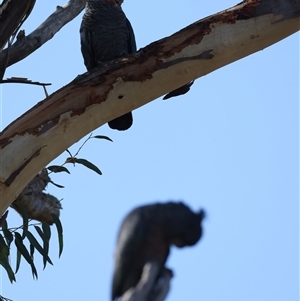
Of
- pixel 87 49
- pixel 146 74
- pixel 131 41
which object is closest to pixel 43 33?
pixel 87 49

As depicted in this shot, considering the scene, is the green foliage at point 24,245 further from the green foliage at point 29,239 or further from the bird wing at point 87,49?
the bird wing at point 87,49

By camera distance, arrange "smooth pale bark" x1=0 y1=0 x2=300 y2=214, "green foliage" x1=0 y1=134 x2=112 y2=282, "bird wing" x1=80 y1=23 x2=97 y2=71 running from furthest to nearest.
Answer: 1. "bird wing" x1=80 y1=23 x2=97 y2=71
2. "green foliage" x1=0 y1=134 x2=112 y2=282
3. "smooth pale bark" x1=0 y1=0 x2=300 y2=214

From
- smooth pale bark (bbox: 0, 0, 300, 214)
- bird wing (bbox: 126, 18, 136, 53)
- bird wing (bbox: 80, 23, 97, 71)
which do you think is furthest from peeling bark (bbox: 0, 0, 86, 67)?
smooth pale bark (bbox: 0, 0, 300, 214)

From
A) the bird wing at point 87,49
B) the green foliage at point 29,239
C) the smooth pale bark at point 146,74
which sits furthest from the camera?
the bird wing at point 87,49

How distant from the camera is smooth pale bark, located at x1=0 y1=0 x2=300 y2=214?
1.42 metres

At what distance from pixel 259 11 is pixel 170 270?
1.23 m

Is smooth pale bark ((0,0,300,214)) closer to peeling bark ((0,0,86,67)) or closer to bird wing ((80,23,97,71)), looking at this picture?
peeling bark ((0,0,86,67))

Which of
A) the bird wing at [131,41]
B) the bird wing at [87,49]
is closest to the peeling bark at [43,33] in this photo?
the bird wing at [87,49]

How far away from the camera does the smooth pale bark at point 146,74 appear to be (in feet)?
4.67

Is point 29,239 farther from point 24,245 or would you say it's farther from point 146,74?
point 146,74

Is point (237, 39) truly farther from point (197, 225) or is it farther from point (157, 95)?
point (197, 225)

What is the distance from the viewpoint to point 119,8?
3062 millimetres

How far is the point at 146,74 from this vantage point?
1462 millimetres

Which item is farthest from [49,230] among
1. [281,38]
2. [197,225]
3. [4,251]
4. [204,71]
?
[197,225]
